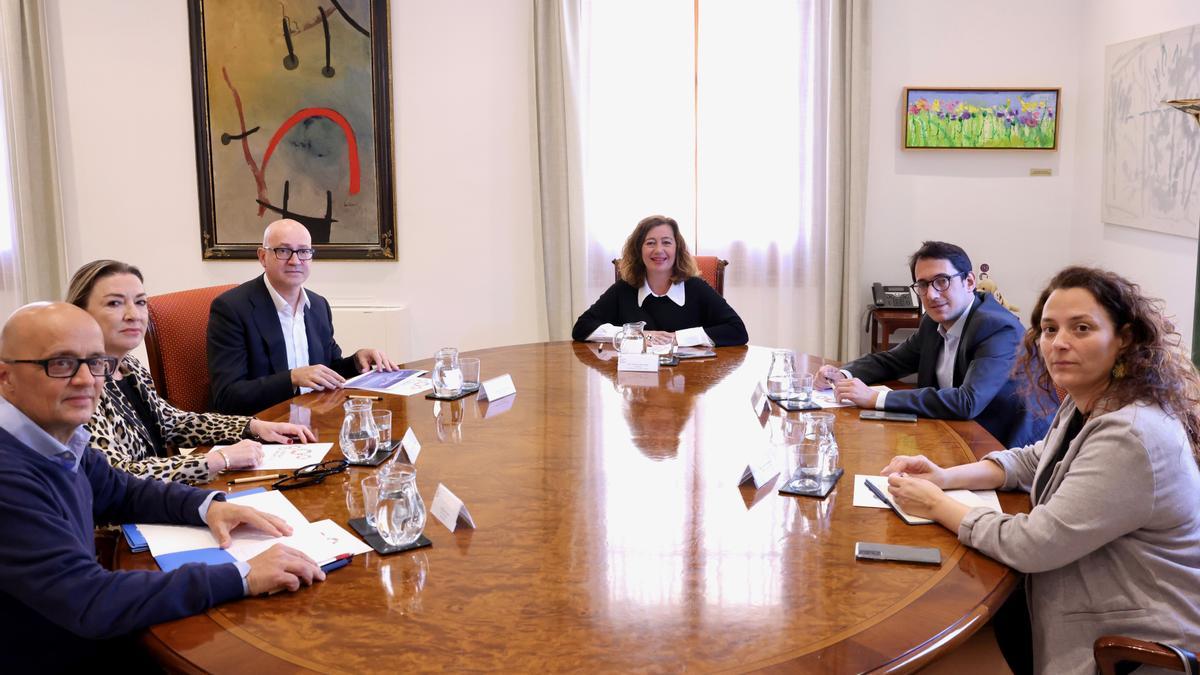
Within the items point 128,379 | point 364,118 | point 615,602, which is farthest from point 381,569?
point 364,118

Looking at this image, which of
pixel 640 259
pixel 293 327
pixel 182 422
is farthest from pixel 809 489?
pixel 640 259

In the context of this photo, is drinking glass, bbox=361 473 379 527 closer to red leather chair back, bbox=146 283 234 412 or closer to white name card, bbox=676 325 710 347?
red leather chair back, bbox=146 283 234 412

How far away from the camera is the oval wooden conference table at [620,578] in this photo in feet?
4.51

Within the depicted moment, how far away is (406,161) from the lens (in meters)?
5.47

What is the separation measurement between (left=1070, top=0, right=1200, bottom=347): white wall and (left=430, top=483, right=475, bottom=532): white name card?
3417 mm

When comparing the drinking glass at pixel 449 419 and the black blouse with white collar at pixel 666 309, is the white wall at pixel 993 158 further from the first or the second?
the drinking glass at pixel 449 419

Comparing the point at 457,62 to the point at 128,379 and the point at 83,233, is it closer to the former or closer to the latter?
the point at 83,233

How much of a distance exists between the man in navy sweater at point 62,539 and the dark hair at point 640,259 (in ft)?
8.21

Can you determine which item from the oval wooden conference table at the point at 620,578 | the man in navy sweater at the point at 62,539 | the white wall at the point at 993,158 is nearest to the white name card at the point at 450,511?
the oval wooden conference table at the point at 620,578

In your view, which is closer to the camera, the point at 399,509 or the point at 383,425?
the point at 399,509

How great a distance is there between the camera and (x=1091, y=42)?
16.7ft

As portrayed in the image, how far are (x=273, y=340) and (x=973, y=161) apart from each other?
3.76 metres

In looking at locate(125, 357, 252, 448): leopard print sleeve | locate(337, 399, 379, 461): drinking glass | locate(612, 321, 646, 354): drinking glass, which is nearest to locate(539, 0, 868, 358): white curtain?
locate(612, 321, 646, 354): drinking glass

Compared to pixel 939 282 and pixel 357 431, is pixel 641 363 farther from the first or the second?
pixel 357 431
